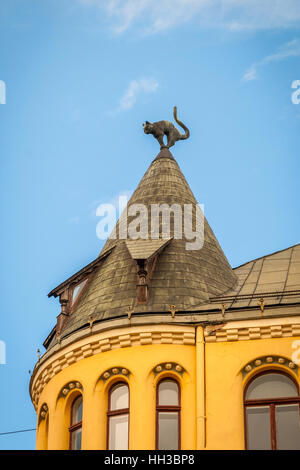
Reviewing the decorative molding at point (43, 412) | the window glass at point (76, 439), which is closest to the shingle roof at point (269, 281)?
the window glass at point (76, 439)

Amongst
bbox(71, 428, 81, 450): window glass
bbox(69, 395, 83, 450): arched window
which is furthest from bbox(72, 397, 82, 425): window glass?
bbox(71, 428, 81, 450): window glass

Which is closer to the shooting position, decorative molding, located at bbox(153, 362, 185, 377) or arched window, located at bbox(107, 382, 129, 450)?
arched window, located at bbox(107, 382, 129, 450)

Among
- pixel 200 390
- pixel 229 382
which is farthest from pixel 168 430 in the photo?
pixel 229 382

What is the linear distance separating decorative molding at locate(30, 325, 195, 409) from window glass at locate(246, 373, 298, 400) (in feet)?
6.55

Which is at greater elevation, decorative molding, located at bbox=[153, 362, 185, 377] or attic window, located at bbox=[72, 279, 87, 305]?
attic window, located at bbox=[72, 279, 87, 305]

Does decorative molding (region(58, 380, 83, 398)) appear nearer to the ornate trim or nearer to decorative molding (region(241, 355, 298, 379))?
the ornate trim

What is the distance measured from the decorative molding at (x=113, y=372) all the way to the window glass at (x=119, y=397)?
0.34m

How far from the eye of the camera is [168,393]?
26.8 metres

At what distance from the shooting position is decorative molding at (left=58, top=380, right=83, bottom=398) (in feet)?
90.9

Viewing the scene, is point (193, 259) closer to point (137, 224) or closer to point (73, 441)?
point (137, 224)

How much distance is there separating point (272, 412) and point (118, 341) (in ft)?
14.5

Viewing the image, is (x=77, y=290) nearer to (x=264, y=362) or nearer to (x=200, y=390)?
(x=200, y=390)
